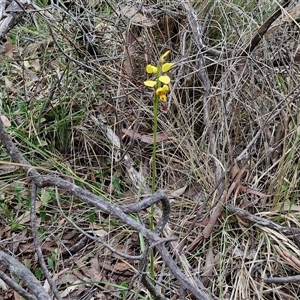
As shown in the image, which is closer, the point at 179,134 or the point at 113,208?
the point at 113,208

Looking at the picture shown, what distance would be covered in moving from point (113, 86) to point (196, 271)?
2.47ft

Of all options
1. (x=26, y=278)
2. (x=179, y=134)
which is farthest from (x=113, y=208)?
(x=179, y=134)

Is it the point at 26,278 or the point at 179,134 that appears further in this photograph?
the point at 179,134

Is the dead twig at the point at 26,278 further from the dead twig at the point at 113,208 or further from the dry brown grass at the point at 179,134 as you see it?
the dry brown grass at the point at 179,134

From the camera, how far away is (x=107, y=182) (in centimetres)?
185

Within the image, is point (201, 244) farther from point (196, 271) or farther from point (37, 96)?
point (37, 96)

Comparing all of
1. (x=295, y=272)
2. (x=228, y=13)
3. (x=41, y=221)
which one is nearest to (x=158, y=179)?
(x=41, y=221)

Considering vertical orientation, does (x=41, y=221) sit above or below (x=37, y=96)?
below

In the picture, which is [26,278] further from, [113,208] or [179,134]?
[179,134]

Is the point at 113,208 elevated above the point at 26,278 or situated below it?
above

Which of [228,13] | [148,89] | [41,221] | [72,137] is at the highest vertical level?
[228,13]

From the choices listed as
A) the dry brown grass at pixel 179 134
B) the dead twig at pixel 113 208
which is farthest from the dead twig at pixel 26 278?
the dry brown grass at pixel 179 134

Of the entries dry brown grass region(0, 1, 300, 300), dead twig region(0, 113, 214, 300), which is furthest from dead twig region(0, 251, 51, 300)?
dry brown grass region(0, 1, 300, 300)

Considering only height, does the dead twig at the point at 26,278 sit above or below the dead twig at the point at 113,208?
below
